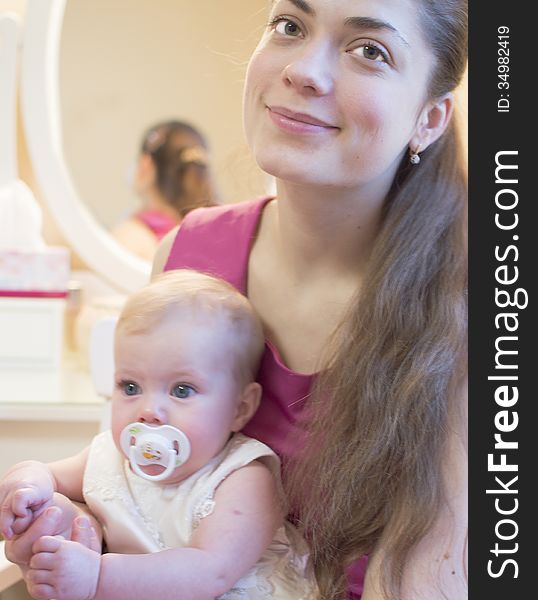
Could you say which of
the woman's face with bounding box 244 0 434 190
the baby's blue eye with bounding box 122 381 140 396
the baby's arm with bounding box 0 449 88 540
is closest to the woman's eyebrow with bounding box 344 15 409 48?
the woman's face with bounding box 244 0 434 190

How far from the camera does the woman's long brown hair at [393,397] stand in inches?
39.8

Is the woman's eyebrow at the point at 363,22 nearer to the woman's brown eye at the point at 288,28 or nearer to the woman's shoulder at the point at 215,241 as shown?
→ the woman's brown eye at the point at 288,28

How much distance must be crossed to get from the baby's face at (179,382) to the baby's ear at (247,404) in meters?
0.04

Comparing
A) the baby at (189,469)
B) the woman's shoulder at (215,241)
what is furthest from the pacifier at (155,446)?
the woman's shoulder at (215,241)

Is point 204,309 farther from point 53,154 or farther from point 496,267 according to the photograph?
point 53,154

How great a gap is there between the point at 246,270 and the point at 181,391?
24 centimetres

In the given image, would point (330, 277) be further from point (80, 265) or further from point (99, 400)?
point (80, 265)

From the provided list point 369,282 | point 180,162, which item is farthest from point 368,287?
point 180,162

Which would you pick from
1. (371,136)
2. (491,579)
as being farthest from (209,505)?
(371,136)

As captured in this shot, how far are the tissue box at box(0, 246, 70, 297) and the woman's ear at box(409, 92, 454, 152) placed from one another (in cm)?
82

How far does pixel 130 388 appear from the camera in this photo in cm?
100

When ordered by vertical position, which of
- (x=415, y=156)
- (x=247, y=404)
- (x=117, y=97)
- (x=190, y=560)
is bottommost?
(x=190, y=560)

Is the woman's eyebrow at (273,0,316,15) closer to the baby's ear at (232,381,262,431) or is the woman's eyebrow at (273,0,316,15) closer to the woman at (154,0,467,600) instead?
the woman at (154,0,467,600)

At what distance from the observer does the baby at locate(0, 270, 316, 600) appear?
937 mm
